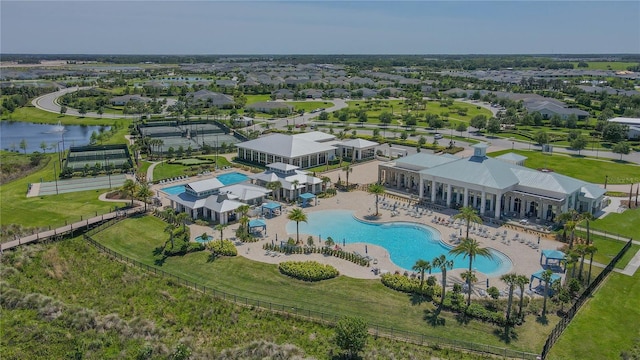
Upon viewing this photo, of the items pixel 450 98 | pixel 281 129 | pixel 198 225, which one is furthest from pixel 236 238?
pixel 450 98

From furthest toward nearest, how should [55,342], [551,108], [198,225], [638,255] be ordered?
1. [551,108]
2. [198,225]
3. [638,255]
4. [55,342]

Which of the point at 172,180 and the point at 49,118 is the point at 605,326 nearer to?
the point at 172,180

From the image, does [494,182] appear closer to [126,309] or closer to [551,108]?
[126,309]

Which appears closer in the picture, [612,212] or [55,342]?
[55,342]

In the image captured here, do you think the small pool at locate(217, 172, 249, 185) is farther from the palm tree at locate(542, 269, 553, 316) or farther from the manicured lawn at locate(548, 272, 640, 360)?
the manicured lawn at locate(548, 272, 640, 360)

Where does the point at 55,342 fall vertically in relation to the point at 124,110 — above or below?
below

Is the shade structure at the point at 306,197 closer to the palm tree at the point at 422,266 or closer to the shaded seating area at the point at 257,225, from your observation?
the shaded seating area at the point at 257,225

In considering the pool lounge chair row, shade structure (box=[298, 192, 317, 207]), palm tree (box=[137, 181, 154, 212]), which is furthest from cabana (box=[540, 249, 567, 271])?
the pool lounge chair row
